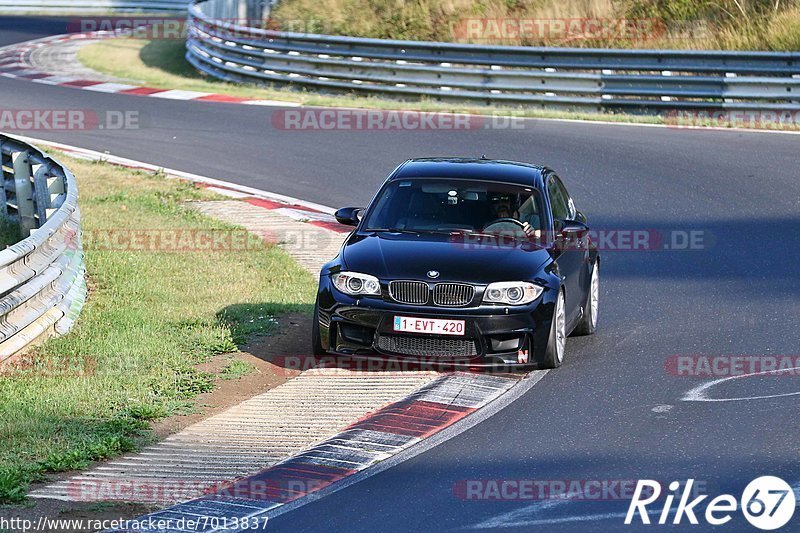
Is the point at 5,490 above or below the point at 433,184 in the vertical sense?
below

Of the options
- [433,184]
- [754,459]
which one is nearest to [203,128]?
[433,184]

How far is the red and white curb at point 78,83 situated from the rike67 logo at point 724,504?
19247mm

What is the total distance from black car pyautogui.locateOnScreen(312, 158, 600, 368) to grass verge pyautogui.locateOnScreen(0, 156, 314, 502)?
1125 mm

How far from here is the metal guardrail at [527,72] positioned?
2369 centimetres

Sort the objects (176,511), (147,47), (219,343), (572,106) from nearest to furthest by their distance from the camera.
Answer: (176,511)
(219,343)
(572,106)
(147,47)

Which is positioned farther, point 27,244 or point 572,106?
point 572,106

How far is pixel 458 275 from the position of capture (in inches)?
401

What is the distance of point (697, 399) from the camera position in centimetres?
948

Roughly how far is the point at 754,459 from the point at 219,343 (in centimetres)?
478

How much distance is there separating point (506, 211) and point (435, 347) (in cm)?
171

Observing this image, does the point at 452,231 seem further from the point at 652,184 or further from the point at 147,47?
the point at 147,47
